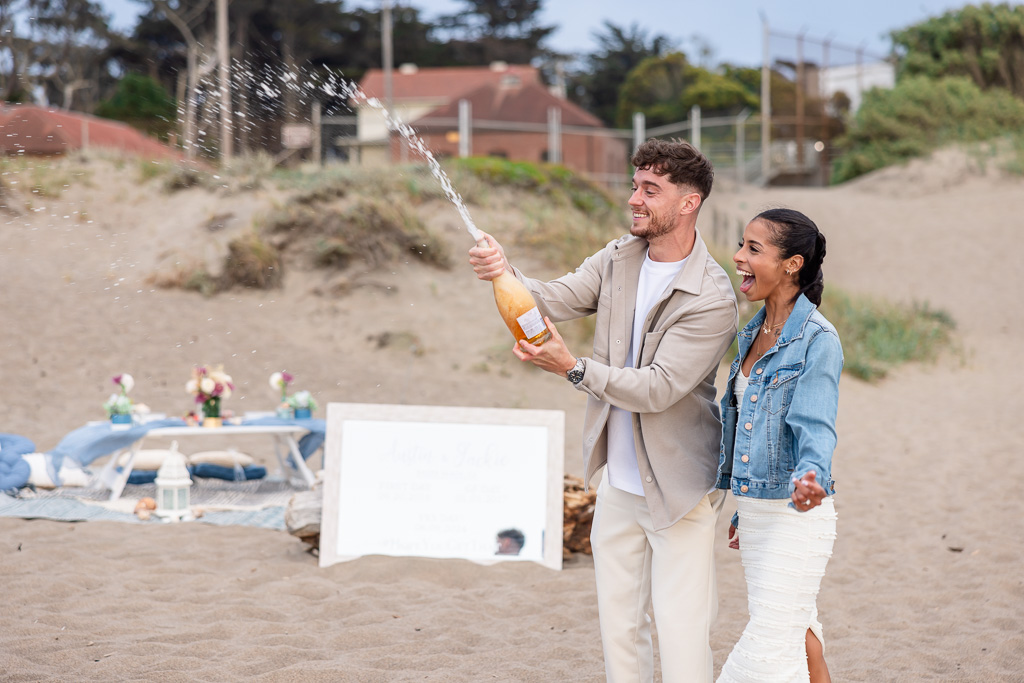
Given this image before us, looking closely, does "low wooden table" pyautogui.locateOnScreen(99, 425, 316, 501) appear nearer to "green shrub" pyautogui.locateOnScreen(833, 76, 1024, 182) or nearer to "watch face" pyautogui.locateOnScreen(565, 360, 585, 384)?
"watch face" pyautogui.locateOnScreen(565, 360, 585, 384)

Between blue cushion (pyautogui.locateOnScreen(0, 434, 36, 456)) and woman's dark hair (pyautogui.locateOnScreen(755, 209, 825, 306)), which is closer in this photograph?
woman's dark hair (pyautogui.locateOnScreen(755, 209, 825, 306))

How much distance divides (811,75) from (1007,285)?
1045cm

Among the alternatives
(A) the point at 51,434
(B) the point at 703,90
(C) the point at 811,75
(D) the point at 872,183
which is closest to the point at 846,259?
(D) the point at 872,183

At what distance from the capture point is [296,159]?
16500mm

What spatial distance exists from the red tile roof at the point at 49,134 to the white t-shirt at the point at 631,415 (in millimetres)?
16171

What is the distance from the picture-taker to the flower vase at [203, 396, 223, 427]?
21.7ft

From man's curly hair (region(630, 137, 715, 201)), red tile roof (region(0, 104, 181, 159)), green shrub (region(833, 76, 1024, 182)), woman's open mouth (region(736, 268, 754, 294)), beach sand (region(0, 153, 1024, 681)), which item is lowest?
beach sand (region(0, 153, 1024, 681))

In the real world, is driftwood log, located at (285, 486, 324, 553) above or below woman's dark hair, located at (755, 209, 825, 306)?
below

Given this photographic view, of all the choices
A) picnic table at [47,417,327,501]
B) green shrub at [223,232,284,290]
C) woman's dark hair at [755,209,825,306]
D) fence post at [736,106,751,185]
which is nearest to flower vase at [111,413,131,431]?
picnic table at [47,417,327,501]

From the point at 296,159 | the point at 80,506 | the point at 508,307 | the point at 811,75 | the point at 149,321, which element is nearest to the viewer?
the point at 508,307

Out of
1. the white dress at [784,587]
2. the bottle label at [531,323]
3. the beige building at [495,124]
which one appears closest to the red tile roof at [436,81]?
the beige building at [495,124]

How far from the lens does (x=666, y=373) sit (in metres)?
2.62

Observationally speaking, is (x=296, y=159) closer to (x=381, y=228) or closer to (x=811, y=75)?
(x=381, y=228)

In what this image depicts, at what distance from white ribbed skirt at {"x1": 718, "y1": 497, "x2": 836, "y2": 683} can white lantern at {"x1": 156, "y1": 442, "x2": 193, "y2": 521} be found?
4.38 metres
